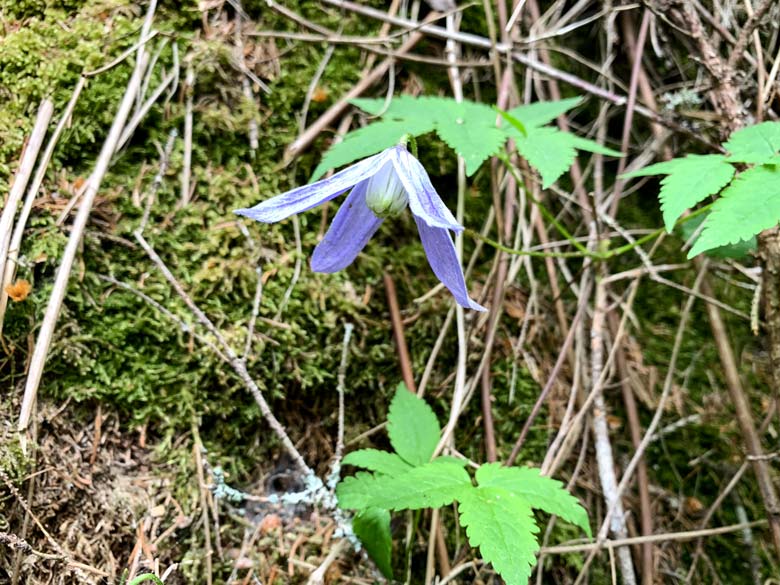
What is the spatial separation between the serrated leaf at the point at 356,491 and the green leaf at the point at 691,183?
984mm

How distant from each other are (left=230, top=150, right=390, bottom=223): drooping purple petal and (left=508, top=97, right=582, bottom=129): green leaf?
0.74m

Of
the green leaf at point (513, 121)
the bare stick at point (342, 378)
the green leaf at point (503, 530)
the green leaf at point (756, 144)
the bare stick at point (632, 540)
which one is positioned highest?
the green leaf at point (513, 121)

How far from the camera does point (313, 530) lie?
6.09 feet

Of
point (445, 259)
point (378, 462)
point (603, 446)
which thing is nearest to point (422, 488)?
point (378, 462)

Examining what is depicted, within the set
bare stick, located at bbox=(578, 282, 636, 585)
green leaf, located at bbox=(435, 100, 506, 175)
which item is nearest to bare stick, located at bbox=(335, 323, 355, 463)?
green leaf, located at bbox=(435, 100, 506, 175)

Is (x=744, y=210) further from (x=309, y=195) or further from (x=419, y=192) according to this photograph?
(x=309, y=195)

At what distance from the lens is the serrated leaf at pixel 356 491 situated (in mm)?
1603

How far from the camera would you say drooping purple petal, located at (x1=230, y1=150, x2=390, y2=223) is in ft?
4.71

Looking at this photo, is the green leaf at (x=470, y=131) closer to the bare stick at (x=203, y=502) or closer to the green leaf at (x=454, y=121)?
the green leaf at (x=454, y=121)

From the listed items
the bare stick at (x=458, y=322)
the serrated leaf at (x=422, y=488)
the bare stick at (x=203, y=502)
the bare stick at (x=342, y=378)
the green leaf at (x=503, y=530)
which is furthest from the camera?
the bare stick at (x=458, y=322)

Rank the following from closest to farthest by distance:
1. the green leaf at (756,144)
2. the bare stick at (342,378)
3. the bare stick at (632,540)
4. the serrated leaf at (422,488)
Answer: the serrated leaf at (422,488) → the green leaf at (756,144) → the bare stick at (342,378) → the bare stick at (632,540)

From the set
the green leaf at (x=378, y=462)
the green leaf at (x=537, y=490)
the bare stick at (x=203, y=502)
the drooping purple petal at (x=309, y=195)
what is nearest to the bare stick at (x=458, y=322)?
the green leaf at (x=378, y=462)

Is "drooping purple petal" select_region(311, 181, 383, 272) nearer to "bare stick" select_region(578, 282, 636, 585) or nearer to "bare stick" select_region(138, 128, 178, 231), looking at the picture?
"bare stick" select_region(138, 128, 178, 231)

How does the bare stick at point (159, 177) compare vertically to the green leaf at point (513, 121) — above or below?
below
